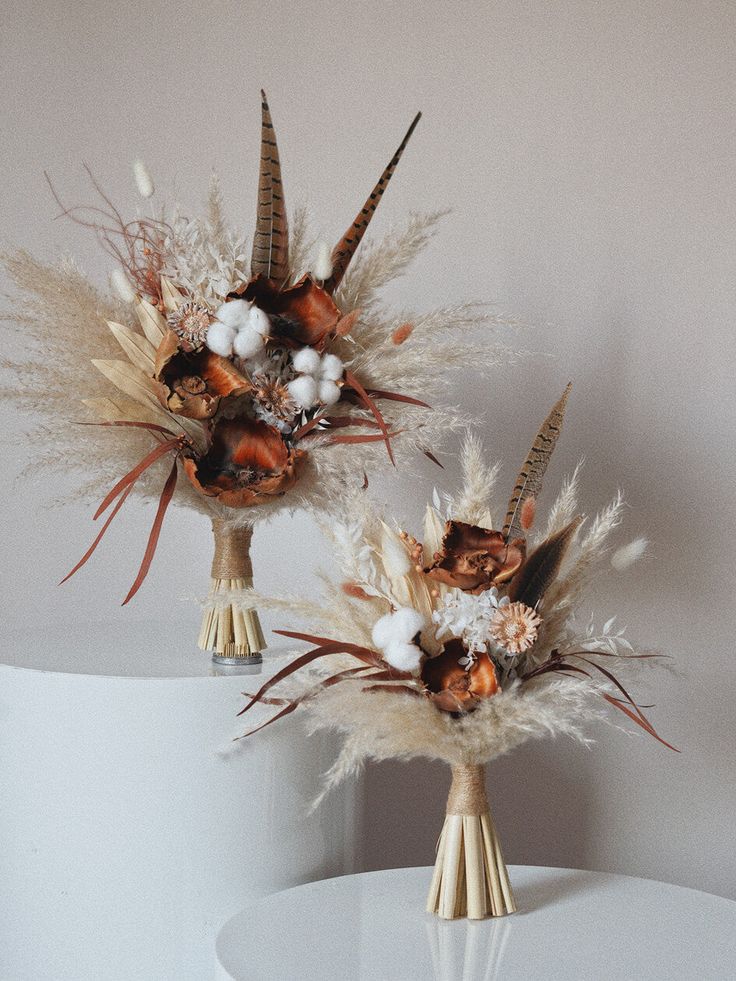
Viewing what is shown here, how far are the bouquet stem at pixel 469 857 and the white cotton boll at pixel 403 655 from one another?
0.48 feet

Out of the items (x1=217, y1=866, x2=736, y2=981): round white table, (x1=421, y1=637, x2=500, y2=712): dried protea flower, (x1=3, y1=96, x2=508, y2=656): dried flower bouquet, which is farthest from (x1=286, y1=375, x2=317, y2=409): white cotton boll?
(x1=217, y1=866, x2=736, y2=981): round white table

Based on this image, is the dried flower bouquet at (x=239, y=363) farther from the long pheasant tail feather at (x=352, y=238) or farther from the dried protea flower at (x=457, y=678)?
the dried protea flower at (x=457, y=678)

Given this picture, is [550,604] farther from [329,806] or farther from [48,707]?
[48,707]

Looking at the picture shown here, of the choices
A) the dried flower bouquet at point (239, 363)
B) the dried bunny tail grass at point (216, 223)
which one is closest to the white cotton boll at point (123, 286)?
the dried flower bouquet at point (239, 363)

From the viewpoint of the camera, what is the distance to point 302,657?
108 centimetres

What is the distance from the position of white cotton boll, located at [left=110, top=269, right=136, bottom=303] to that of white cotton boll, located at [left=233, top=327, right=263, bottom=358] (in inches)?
6.0

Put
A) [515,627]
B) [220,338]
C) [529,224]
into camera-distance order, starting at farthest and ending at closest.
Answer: [529,224] → [220,338] → [515,627]

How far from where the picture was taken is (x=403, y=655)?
3.48 feet

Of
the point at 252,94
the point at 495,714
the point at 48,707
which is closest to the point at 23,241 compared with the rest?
the point at 252,94

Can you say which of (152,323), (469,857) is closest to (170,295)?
(152,323)

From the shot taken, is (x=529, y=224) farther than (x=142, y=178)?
Yes

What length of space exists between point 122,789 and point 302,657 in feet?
1.01

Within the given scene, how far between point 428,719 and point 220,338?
1.45 feet

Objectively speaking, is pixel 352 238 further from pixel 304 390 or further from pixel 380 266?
pixel 304 390
